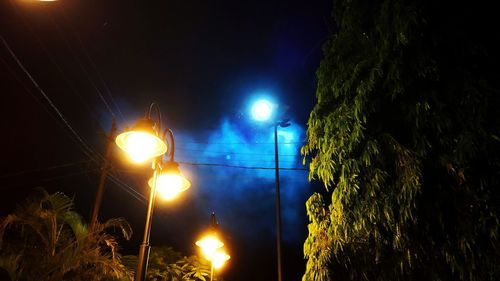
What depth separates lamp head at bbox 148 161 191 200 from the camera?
16.2 feet

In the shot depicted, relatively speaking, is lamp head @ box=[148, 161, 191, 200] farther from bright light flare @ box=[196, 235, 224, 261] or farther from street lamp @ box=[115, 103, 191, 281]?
bright light flare @ box=[196, 235, 224, 261]

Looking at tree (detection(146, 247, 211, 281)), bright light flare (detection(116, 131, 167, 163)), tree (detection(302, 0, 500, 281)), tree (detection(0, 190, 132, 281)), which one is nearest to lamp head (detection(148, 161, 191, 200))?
bright light flare (detection(116, 131, 167, 163))

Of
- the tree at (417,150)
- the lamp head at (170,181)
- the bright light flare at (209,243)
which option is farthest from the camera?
the bright light flare at (209,243)

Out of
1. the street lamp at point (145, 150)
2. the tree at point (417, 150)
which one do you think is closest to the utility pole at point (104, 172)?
the street lamp at point (145, 150)

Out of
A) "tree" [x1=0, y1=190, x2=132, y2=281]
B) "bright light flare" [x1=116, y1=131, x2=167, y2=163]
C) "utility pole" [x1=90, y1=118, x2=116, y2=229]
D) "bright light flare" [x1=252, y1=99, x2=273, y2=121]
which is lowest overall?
"tree" [x1=0, y1=190, x2=132, y2=281]

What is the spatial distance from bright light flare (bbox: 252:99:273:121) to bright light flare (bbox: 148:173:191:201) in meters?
5.63

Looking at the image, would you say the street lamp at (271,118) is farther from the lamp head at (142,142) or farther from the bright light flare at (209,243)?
the lamp head at (142,142)

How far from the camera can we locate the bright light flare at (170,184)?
16.2 ft

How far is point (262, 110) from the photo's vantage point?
34.9ft

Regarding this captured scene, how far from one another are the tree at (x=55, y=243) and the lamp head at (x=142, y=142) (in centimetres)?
355

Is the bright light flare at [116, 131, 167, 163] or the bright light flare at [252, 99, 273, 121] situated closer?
the bright light flare at [116, 131, 167, 163]

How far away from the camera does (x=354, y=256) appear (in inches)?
235

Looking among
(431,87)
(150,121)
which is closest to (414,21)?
(431,87)

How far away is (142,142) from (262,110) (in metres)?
6.74
